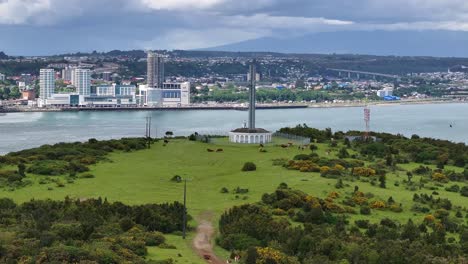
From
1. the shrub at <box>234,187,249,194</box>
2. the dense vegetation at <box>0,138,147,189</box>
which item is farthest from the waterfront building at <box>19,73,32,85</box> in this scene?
the shrub at <box>234,187,249,194</box>

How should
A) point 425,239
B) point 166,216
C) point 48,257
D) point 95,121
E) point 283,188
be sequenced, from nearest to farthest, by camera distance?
point 48,257 < point 425,239 < point 166,216 < point 283,188 < point 95,121

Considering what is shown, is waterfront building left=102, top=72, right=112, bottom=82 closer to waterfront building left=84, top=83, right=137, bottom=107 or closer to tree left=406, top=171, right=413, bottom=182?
waterfront building left=84, top=83, right=137, bottom=107

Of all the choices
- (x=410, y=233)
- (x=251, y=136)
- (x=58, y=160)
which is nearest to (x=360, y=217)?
(x=410, y=233)

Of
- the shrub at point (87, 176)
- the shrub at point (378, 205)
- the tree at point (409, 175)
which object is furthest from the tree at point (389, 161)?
the shrub at point (87, 176)

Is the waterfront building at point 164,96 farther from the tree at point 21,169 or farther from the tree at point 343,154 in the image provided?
the tree at point 21,169

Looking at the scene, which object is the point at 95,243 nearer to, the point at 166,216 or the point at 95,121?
the point at 166,216

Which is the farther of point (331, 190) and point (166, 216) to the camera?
point (331, 190)

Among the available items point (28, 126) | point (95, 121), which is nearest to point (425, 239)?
point (28, 126)

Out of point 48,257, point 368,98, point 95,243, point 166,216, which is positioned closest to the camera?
point 48,257
